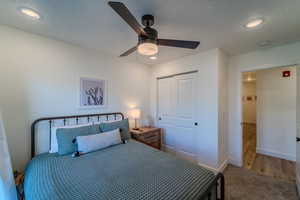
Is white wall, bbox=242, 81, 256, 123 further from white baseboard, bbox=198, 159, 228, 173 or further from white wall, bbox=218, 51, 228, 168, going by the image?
white baseboard, bbox=198, 159, 228, 173

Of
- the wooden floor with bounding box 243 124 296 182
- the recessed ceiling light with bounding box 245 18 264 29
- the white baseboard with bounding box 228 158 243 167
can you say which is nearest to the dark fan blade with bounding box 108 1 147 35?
the recessed ceiling light with bounding box 245 18 264 29

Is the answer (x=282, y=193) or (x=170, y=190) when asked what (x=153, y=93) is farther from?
(x=282, y=193)

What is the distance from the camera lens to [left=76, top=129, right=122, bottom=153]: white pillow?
197cm

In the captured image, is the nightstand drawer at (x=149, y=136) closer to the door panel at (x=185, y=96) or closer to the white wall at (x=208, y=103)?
the door panel at (x=185, y=96)

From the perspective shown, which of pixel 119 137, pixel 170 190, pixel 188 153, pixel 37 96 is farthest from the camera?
pixel 188 153

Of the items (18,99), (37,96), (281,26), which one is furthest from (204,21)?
(18,99)

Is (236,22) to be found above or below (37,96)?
above

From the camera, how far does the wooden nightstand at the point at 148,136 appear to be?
3057 mm

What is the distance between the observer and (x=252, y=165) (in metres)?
2.92

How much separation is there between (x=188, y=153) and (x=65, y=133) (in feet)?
8.66

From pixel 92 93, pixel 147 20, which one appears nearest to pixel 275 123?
pixel 147 20

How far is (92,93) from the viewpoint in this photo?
2713 millimetres

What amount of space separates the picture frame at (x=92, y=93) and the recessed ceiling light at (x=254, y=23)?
2677mm

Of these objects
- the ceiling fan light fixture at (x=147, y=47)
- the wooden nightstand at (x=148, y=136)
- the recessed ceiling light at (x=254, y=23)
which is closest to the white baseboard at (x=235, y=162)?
the wooden nightstand at (x=148, y=136)
